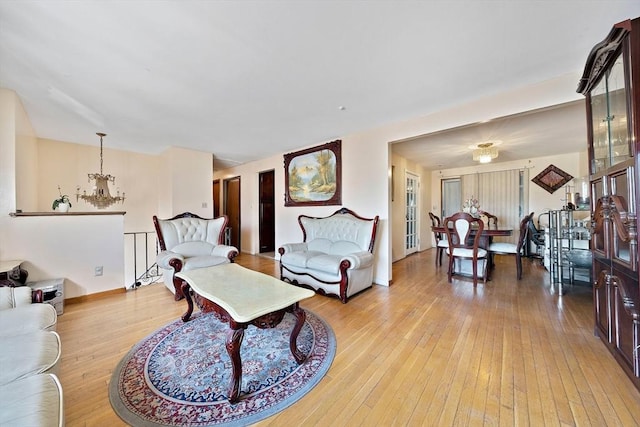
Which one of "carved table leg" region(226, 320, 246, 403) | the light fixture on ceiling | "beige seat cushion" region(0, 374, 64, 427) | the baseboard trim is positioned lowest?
the baseboard trim

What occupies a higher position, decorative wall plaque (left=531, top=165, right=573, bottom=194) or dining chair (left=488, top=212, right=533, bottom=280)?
decorative wall plaque (left=531, top=165, right=573, bottom=194)

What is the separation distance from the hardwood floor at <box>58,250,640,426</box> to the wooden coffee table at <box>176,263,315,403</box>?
374 mm

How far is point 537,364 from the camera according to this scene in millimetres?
1692

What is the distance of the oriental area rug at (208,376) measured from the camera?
1.31 m

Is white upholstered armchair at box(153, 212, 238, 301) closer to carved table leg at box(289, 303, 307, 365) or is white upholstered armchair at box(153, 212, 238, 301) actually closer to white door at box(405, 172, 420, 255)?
carved table leg at box(289, 303, 307, 365)

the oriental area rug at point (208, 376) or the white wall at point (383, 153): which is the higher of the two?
the white wall at point (383, 153)

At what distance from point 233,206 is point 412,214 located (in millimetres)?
5059

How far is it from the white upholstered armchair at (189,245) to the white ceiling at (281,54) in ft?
5.34

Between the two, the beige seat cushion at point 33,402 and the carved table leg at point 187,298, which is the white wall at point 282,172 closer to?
the carved table leg at point 187,298

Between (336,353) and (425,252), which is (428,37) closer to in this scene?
(336,353)

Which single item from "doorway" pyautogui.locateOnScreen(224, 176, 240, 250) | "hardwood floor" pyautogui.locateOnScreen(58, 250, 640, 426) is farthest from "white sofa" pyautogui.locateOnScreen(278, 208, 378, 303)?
"doorway" pyautogui.locateOnScreen(224, 176, 240, 250)

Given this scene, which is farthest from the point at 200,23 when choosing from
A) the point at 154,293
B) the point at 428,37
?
the point at 154,293

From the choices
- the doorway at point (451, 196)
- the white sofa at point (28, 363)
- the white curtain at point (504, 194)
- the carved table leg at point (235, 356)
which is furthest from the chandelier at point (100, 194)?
the white curtain at point (504, 194)

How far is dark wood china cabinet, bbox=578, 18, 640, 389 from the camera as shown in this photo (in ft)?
4.58
